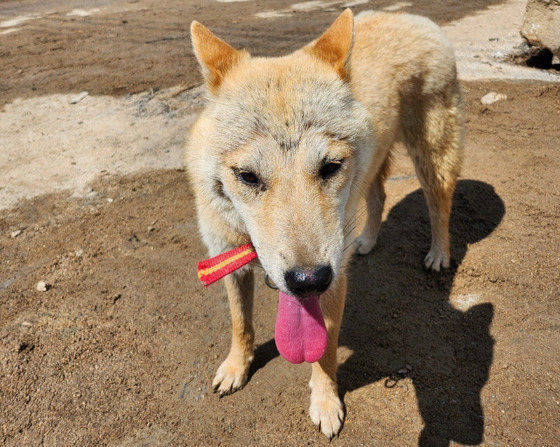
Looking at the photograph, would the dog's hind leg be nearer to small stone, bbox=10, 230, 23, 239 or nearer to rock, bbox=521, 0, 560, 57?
small stone, bbox=10, 230, 23, 239

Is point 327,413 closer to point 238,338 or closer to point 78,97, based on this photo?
point 238,338

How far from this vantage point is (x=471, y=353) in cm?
326

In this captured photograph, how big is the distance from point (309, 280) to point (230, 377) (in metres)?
1.51

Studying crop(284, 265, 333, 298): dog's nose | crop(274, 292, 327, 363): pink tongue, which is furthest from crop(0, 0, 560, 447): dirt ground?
crop(284, 265, 333, 298): dog's nose

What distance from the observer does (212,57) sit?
8.39 feet

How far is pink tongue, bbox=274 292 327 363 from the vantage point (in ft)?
7.77

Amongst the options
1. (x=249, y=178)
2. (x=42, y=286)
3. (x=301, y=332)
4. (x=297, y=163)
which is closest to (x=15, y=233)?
(x=42, y=286)

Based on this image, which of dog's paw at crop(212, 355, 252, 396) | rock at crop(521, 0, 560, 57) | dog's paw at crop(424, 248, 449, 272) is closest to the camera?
dog's paw at crop(212, 355, 252, 396)

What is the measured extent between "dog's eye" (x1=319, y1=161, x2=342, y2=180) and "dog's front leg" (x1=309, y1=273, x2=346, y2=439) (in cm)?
83

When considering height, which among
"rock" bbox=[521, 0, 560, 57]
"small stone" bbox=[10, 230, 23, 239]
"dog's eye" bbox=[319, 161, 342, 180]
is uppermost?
"dog's eye" bbox=[319, 161, 342, 180]

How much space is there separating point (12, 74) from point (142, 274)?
637 centimetres

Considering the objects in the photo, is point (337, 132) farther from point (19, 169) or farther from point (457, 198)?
point (19, 169)

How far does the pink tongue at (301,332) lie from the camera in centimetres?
237

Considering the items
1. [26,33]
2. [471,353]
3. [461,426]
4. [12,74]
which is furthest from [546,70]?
[26,33]
